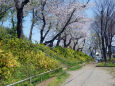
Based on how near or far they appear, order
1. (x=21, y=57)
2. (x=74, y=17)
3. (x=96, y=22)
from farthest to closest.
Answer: (x=96, y=22)
(x=74, y=17)
(x=21, y=57)

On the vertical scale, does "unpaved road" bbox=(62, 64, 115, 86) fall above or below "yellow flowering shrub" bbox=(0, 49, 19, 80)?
below

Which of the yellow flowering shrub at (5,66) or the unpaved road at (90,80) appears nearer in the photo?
the yellow flowering shrub at (5,66)

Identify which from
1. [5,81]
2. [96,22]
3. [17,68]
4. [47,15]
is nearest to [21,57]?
[17,68]

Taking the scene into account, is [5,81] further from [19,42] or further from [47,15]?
[47,15]

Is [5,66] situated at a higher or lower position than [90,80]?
higher

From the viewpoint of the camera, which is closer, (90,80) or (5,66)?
(5,66)

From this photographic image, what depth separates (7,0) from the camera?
18562 millimetres

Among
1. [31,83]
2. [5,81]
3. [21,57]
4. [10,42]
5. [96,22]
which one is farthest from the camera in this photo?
[96,22]

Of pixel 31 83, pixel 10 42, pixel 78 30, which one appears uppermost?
pixel 78 30

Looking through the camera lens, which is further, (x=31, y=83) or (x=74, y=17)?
(x=74, y=17)

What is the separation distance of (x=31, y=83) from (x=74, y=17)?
55.0 feet

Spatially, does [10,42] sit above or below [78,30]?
below

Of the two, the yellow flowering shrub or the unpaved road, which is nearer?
the yellow flowering shrub

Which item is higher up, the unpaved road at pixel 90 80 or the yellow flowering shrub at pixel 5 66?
the yellow flowering shrub at pixel 5 66
